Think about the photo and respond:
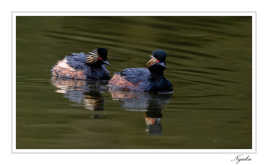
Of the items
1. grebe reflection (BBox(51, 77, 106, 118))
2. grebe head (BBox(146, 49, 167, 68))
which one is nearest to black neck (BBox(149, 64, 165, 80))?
grebe head (BBox(146, 49, 167, 68))

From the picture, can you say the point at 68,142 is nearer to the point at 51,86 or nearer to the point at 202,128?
the point at 202,128

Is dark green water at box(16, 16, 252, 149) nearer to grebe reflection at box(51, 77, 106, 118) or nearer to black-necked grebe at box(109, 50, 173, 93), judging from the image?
grebe reflection at box(51, 77, 106, 118)

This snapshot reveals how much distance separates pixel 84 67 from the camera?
17.3 m

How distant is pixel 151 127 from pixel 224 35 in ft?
32.4

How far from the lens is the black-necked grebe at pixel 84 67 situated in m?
17.1

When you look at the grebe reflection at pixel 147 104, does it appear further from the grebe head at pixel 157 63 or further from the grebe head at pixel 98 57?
the grebe head at pixel 98 57

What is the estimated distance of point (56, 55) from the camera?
1909 centimetres

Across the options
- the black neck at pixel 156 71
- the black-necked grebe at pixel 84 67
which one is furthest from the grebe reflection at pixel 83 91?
the black neck at pixel 156 71

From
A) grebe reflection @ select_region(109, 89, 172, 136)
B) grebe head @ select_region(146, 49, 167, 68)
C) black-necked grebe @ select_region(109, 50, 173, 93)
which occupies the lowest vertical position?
grebe reflection @ select_region(109, 89, 172, 136)

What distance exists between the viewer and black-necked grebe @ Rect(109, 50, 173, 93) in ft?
51.3

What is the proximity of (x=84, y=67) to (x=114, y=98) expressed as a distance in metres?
2.52

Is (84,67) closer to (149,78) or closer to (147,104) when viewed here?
(149,78)

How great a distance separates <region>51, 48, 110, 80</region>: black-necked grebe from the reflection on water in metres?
0.23
